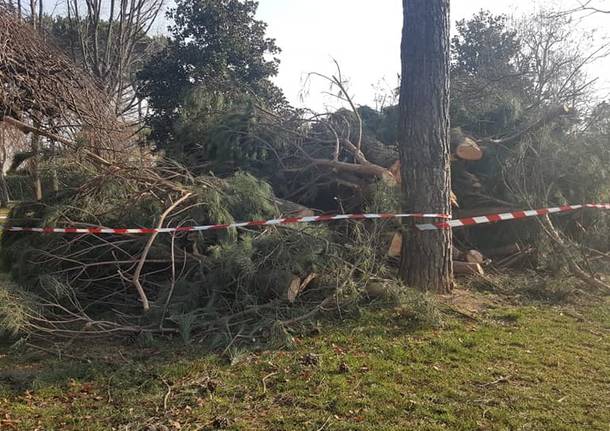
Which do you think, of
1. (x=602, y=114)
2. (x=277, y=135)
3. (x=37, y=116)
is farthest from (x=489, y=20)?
Answer: (x=37, y=116)

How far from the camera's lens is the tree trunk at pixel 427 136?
5.94 meters

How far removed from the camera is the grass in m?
3.29

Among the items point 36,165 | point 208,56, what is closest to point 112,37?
point 208,56

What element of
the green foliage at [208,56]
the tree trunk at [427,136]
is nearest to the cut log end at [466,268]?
the tree trunk at [427,136]

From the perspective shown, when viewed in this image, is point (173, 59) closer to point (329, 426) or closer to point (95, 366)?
point (95, 366)

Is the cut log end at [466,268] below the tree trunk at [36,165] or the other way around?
below

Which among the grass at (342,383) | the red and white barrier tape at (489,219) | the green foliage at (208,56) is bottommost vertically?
the grass at (342,383)

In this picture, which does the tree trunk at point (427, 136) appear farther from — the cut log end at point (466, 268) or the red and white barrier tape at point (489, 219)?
the cut log end at point (466, 268)

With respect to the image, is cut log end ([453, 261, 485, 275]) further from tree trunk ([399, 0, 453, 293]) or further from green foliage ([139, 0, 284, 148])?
green foliage ([139, 0, 284, 148])

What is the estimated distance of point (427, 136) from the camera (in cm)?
600

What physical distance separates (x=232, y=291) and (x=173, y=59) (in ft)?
37.0

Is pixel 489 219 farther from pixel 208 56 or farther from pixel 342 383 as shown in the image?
pixel 208 56

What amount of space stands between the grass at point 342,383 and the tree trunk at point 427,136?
3.26 feet

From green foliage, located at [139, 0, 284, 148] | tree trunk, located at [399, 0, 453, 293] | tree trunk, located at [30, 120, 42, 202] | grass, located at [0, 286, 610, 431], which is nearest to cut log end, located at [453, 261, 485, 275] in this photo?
tree trunk, located at [399, 0, 453, 293]
